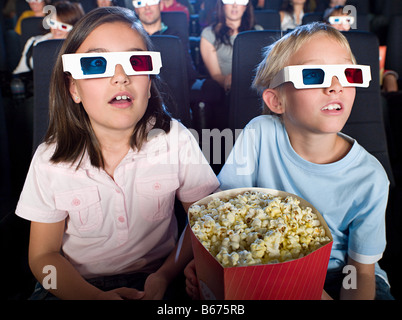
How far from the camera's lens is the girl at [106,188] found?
0.75m

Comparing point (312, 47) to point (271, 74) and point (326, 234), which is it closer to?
point (271, 74)

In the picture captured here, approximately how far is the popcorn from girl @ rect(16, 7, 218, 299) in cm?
21

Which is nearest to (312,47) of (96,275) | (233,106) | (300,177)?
(300,177)

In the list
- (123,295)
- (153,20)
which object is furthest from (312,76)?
(153,20)

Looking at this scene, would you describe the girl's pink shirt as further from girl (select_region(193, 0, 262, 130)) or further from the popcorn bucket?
girl (select_region(193, 0, 262, 130))

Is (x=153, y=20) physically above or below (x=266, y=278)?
above

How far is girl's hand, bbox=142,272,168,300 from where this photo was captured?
738 mm

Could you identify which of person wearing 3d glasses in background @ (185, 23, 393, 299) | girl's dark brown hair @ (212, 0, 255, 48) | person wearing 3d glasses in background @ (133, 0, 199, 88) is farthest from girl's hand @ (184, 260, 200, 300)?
girl's dark brown hair @ (212, 0, 255, 48)

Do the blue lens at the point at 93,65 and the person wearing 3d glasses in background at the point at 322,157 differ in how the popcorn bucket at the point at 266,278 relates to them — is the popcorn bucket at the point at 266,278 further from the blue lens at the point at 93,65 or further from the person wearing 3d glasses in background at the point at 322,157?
the blue lens at the point at 93,65

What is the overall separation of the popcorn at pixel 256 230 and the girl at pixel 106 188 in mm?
206

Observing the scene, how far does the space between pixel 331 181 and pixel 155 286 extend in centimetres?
47

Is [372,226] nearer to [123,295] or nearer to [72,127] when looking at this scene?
[123,295]

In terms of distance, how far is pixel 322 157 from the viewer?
0.84 meters

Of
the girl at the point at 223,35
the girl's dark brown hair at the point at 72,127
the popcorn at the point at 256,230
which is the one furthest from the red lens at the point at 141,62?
the girl at the point at 223,35
